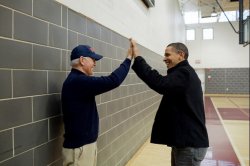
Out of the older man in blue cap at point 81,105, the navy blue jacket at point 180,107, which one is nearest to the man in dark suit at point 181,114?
the navy blue jacket at point 180,107

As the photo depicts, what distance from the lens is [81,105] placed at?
1.89 metres

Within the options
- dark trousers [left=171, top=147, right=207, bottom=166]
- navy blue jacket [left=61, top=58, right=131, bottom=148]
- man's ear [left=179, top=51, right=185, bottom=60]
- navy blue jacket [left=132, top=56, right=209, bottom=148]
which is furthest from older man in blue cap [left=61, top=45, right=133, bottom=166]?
dark trousers [left=171, top=147, right=207, bottom=166]

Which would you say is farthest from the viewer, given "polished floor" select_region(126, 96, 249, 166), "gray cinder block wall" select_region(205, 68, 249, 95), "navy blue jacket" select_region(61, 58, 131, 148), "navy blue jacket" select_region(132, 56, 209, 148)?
"gray cinder block wall" select_region(205, 68, 249, 95)

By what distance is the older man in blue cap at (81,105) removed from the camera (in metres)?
1.85

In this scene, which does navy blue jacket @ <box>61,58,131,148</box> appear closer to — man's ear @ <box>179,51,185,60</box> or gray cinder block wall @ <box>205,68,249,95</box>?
man's ear @ <box>179,51,185,60</box>

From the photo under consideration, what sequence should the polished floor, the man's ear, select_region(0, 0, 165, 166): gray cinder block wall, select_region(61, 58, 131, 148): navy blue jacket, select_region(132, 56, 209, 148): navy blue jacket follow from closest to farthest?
select_region(0, 0, 165, 166): gray cinder block wall < select_region(61, 58, 131, 148): navy blue jacket < select_region(132, 56, 209, 148): navy blue jacket < the man's ear < the polished floor

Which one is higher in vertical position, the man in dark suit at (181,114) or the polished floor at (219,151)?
the man in dark suit at (181,114)

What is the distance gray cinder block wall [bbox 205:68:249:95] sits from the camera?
1730 centimetres

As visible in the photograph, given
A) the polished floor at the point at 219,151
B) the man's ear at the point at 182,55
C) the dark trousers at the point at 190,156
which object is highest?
the man's ear at the point at 182,55

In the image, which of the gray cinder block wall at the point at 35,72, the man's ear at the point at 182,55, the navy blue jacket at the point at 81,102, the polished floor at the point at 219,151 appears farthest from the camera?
the polished floor at the point at 219,151

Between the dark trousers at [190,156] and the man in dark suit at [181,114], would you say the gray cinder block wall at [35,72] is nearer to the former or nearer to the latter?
the man in dark suit at [181,114]

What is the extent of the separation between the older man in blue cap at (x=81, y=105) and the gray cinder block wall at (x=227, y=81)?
17011 millimetres

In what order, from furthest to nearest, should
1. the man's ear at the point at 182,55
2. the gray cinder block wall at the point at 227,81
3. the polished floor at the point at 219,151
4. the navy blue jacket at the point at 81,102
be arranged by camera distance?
the gray cinder block wall at the point at 227,81 → the polished floor at the point at 219,151 → the man's ear at the point at 182,55 → the navy blue jacket at the point at 81,102

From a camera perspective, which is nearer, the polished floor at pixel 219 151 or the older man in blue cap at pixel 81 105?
the older man in blue cap at pixel 81 105
